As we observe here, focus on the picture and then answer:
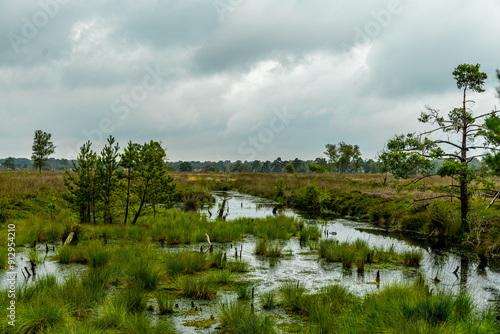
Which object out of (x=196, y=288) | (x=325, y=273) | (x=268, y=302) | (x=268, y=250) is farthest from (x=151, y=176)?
(x=268, y=302)

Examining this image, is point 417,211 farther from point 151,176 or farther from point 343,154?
point 343,154

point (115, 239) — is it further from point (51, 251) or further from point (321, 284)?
point (321, 284)

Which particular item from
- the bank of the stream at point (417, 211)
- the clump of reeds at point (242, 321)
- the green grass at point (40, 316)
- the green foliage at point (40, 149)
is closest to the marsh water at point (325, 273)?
the clump of reeds at point (242, 321)

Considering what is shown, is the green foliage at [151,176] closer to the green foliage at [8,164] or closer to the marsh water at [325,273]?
the marsh water at [325,273]

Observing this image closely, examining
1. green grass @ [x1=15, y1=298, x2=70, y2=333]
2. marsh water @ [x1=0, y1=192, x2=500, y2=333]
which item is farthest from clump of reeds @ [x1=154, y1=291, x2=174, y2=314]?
green grass @ [x1=15, y1=298, x2=70, y2=333]

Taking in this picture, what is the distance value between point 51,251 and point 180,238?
4.64 metres

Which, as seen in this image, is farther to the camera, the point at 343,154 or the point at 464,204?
the point at 343,154

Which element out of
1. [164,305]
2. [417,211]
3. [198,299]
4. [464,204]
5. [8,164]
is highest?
[8,164]

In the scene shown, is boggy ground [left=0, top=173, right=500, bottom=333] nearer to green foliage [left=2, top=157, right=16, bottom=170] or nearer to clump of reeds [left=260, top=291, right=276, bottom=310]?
clump of reeds [left=260, top=291, right=276, bottom=310]

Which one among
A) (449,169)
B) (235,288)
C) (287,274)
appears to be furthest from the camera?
(449,169)

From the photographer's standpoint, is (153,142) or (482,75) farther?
(153,142)

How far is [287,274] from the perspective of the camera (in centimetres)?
1011

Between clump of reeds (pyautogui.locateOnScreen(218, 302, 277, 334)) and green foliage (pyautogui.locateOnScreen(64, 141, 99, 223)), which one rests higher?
green foliage (pyautogui.locateOnScreen(64, 141, 99, 223))

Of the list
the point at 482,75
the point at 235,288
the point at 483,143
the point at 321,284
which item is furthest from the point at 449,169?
the point at 235,288
